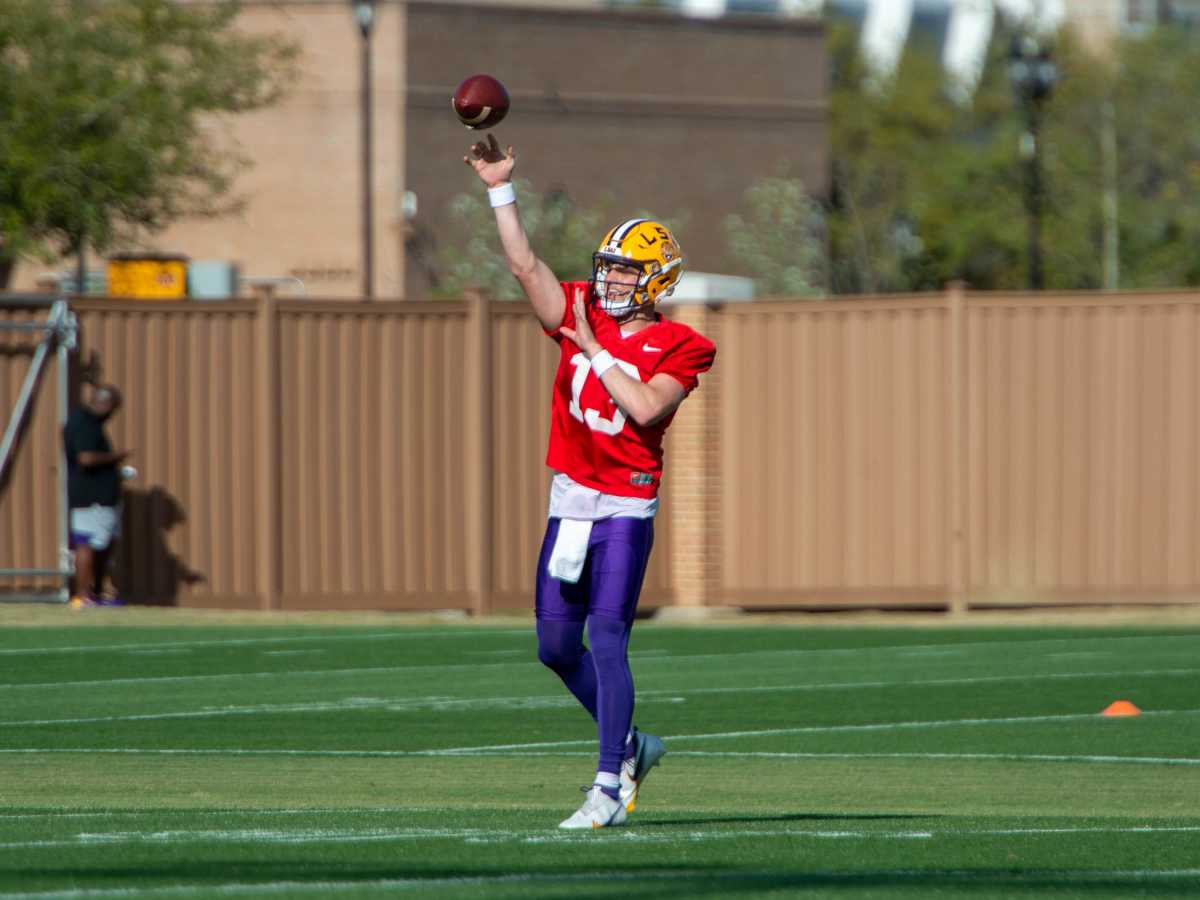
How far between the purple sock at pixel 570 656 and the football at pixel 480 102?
1.85 meters

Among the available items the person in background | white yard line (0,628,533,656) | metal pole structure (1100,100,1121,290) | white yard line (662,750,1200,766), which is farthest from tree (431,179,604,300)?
white yard line (662,750,1200,766)

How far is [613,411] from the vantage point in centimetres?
880

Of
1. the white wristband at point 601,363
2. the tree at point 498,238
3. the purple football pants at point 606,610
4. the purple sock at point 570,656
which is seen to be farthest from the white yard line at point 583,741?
the tree at point 498,238

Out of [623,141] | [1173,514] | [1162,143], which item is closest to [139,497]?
[1173,514]

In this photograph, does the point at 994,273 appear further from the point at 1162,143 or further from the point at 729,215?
the point at 729,215

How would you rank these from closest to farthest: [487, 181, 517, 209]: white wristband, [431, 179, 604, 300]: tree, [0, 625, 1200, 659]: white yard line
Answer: [487, 181, 517, 209]: white wristband
[0, 625, 1200, 659]: white yard line
[431, 179, 604, 300]: tree

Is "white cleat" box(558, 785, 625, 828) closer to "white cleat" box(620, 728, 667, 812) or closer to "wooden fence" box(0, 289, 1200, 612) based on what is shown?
"white cleat" box(620, 728, 667, 812)

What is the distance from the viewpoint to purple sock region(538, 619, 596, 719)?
8883mm

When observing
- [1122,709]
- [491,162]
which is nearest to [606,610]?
[491,162]

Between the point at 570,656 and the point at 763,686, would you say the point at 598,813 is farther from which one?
the point at 763,686

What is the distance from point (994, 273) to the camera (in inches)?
2623

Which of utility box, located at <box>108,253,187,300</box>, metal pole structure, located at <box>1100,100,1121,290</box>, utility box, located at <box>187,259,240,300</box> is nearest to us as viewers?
utility box, located at <box>108,253,187,300</box>

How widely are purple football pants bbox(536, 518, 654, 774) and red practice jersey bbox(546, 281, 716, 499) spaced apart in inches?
6.6

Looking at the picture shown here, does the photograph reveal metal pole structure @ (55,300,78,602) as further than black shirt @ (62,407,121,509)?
Yes
